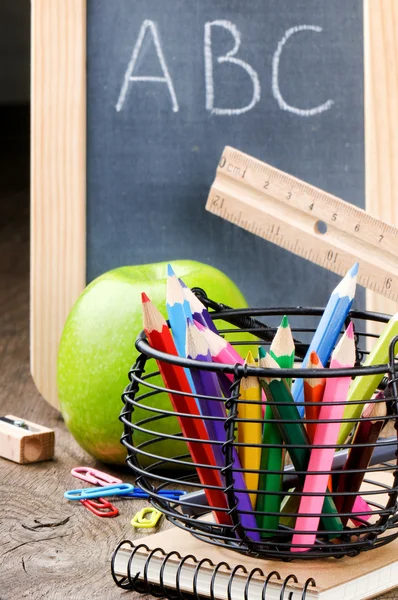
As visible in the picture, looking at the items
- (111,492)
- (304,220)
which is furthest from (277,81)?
(111,492)

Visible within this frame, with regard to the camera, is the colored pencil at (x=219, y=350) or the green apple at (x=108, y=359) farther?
the green apple at (x=108, y=359)

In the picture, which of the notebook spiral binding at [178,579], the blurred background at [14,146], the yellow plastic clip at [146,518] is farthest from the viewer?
the blurred background at [14,146]

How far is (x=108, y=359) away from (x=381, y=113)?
43 cm

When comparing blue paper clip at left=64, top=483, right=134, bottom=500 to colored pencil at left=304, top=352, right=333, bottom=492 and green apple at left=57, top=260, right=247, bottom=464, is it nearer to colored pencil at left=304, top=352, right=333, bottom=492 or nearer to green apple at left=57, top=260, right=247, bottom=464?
green apple at left=57, top=260, right=247, bottom=464

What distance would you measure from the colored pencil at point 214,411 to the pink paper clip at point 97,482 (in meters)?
0.21

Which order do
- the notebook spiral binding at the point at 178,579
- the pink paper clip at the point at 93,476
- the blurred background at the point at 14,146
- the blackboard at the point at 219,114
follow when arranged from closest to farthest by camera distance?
the notebook spiral binding at the point at 178,579 → the pink paper clip at the point at 93,476 → the blackboard at the point at 219,114 → the blurred background at the point at 14,146

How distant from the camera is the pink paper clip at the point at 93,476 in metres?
0.77

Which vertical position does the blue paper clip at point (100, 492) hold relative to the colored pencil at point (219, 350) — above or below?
below

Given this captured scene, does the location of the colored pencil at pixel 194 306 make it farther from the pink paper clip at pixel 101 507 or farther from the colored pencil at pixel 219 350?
the pink paper clip at pixel 101 507

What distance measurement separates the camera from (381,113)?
994mm

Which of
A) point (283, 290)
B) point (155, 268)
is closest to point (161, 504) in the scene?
point (155, 268)

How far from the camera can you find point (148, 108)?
102cm

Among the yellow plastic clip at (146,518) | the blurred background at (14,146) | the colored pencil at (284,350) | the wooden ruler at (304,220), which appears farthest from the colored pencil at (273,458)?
the blurred background at (14,146)

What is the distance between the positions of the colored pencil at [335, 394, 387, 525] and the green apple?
27 centimetres
